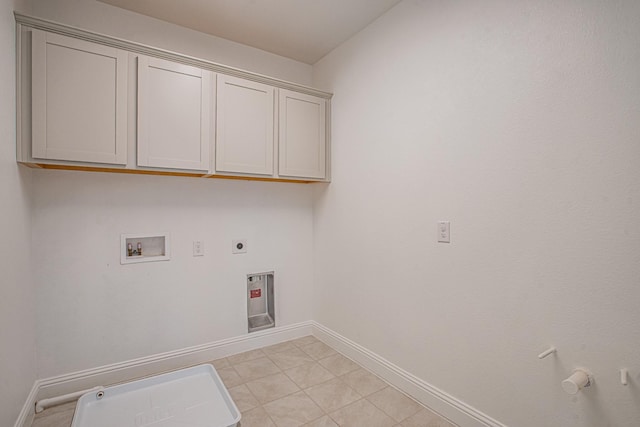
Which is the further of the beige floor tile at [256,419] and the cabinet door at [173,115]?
the cabinet door at [173,115]

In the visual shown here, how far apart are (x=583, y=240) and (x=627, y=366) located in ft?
1.62

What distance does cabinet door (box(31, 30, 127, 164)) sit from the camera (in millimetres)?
1718

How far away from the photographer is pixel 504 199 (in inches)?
61.4

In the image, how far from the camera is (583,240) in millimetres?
1296

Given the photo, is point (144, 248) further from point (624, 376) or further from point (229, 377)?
point (624, 376)

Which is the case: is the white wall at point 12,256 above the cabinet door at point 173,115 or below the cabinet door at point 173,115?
below

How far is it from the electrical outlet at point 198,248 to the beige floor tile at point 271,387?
105cm

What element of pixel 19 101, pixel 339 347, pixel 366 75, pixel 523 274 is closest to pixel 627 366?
pixel 523 274

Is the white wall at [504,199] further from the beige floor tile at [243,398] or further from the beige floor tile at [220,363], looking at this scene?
the beige floor tile at [220,363]

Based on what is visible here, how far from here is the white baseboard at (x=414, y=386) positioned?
66.9 inches

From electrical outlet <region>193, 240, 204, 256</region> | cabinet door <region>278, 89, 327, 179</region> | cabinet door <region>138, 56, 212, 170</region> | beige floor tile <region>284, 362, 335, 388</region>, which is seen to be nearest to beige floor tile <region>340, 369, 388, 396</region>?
beige floor tile <region>284, 362, 335, 388</region>

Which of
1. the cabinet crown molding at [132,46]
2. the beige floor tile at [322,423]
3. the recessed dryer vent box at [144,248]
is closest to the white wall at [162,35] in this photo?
the cabinet crown molding at [132,46]

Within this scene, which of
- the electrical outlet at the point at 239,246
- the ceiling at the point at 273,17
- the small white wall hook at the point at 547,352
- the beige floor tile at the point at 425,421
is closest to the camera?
the small white wall hook at the point at 547,352

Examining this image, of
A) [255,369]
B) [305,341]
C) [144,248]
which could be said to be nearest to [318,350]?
[305,341]
